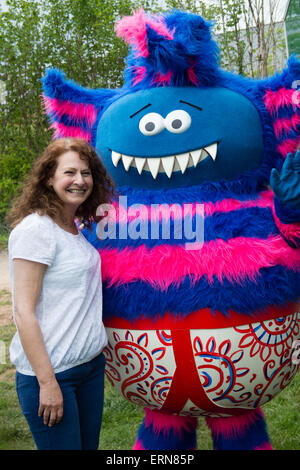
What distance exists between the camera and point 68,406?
1536 mm

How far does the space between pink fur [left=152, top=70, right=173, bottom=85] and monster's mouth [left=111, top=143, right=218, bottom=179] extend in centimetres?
32

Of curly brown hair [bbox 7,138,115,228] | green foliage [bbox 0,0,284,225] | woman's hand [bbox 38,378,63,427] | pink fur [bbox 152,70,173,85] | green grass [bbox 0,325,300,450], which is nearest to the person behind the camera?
woman's hand [bbox 38,378,63,427]

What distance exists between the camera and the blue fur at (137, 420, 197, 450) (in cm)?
214

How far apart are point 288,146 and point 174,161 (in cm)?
52

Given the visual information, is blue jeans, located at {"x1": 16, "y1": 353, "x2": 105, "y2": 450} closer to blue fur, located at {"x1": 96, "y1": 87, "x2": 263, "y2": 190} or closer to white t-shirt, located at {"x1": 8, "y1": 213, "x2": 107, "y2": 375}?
white t-shirt, located at {"x1": 8, "y1": 213, "x2": 107, "y2": 375}

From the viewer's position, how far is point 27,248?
1.49 metres

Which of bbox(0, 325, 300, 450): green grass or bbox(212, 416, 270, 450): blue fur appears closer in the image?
bbox(212, 416, 270, 450): blue fur

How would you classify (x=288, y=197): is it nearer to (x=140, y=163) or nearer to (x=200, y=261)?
(x=200, y=261)

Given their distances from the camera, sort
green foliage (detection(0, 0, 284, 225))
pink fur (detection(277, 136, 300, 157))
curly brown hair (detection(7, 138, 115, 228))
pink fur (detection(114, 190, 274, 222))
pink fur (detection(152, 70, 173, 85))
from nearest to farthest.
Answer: curly brown hair (detection(7, 138, 115, 228)) < pink fur (detection(114, 190, 274, 222)) < pink fur (detection(152, 70, 173, 85)) < pink fur (detection(277, 136, 300, 157)) < green foliage (detection(0, 0, 284, 225))

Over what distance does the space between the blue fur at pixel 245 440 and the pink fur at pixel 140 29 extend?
159 cm

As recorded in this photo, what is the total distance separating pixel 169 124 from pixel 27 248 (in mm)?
740

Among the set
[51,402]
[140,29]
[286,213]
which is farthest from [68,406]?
[140,29]

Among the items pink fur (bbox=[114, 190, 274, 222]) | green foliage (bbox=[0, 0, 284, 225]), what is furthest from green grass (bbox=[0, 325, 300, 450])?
green foliage (bbox=[0, 0, 284, 225])

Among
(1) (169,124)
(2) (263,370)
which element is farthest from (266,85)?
(2) (263,370)
